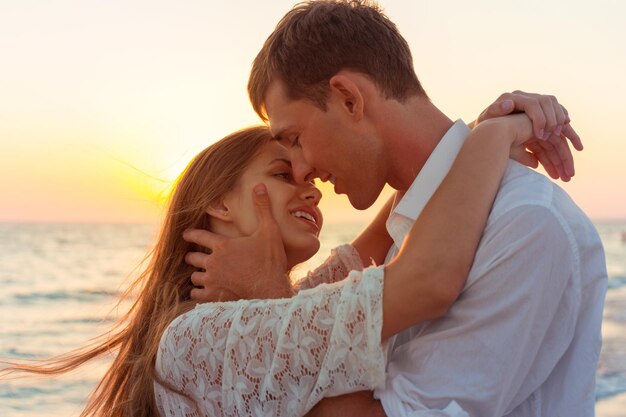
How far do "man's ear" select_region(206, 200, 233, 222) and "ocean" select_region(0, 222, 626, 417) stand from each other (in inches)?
20.5

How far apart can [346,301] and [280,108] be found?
972 mm

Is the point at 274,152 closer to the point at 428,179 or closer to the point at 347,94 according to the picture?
the point at 347,94

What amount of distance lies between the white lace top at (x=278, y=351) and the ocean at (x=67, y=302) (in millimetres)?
1087

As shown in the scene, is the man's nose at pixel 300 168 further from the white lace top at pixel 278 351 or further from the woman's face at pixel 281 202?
the white lace top at pixel 278 351

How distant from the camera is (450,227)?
98.3 inches

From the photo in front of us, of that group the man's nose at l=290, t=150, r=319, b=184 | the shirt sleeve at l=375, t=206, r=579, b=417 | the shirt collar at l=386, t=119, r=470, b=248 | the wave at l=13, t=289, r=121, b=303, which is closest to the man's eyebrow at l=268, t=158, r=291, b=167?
the man's nose at l=290, t=150, r=319, b=184

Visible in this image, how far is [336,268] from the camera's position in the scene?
3928 millimetres

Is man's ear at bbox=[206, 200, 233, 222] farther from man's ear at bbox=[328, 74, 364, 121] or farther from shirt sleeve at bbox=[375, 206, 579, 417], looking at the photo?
shirt sleeve at bbox=[375, 206, 579, 417]

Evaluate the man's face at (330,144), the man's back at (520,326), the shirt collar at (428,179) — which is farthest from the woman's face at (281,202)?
the man's back at (520,326)

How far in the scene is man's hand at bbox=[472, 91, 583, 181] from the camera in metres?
2.93

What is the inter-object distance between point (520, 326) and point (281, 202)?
1.20 meters

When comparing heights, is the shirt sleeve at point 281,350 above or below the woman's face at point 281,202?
below

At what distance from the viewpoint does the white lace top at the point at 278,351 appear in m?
2.52

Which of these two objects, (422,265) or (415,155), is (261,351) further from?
(415,155)
